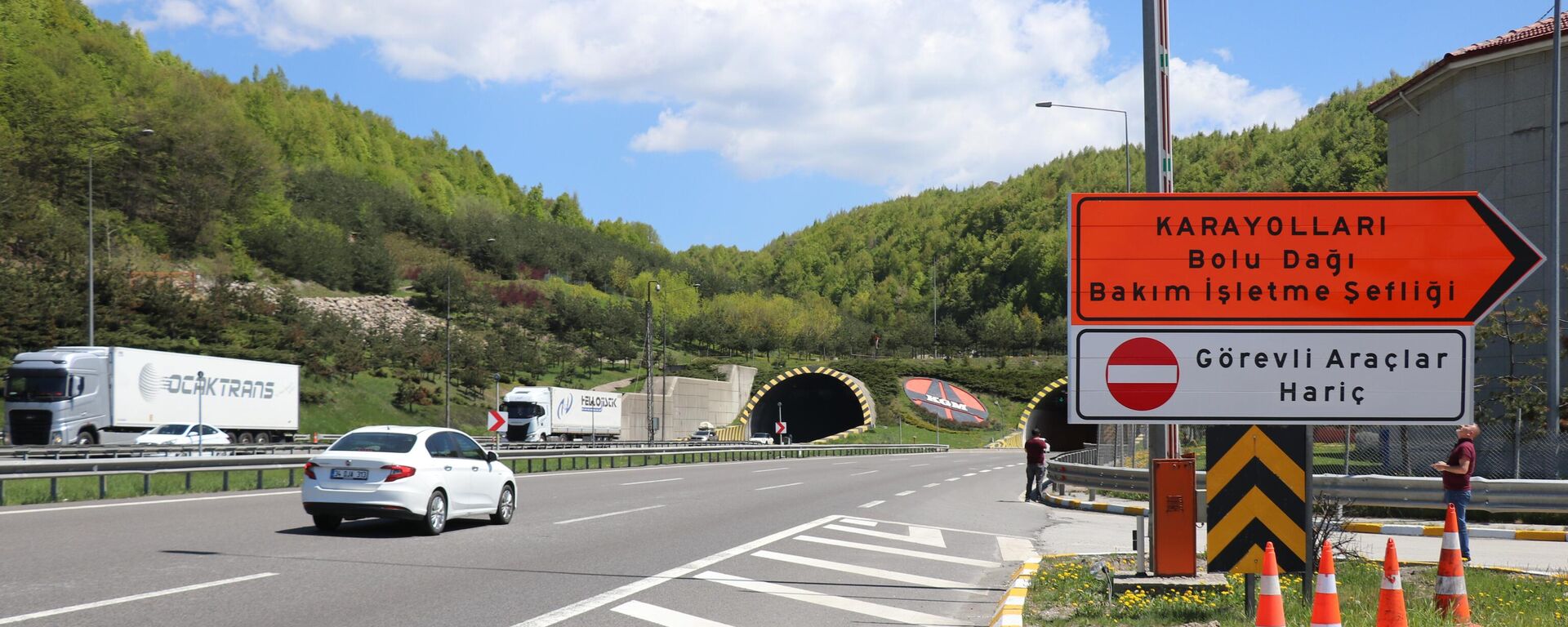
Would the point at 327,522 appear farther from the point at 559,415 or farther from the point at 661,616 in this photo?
the point at 559,415

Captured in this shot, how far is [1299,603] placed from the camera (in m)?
9.20

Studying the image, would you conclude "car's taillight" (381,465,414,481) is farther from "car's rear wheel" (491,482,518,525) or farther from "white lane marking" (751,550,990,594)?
"white lane marking" (751,550,990,594)

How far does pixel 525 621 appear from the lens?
29.3 feet

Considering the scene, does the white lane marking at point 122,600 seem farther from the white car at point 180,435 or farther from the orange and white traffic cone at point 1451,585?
the white car at point 180,435

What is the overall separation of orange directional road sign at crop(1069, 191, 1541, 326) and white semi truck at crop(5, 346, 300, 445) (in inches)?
1499

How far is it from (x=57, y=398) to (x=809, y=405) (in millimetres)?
74742

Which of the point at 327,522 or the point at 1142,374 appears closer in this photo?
the point at 1142,374

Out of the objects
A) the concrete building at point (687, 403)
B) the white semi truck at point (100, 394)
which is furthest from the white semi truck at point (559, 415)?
the white semi truck at point (100, 394)

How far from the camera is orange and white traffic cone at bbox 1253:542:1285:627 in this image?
6.49 m

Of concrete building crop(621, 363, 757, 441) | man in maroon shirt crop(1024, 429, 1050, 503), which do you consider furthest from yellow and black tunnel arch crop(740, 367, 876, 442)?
man in maroon shirt crop(1024, 429, 1050, 503)

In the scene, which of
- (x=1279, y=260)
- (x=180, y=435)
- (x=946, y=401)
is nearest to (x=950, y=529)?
(x=1279, y=260)

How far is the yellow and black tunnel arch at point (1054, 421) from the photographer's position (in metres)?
94.0

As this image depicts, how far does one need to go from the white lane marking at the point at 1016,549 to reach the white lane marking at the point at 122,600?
8.52m

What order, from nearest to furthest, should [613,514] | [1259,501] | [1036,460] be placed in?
[1259,501], [613,514], [1036,460]
